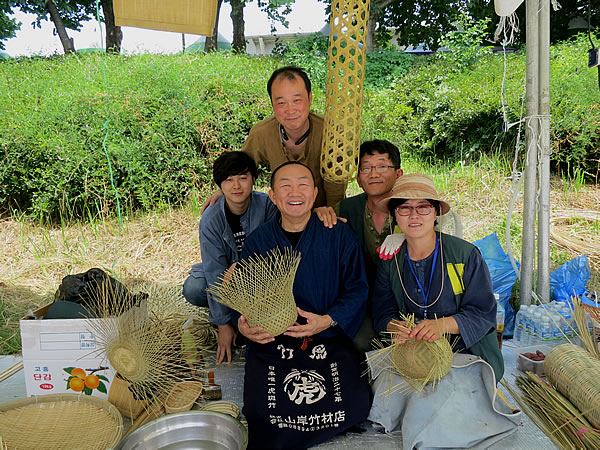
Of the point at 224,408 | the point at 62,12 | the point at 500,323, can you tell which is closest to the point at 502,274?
the point at 500,323

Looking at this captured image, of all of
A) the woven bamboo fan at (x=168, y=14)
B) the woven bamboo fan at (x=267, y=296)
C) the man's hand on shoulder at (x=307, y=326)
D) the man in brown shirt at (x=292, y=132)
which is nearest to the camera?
the woven bamboo fan at (x=267, y=296)

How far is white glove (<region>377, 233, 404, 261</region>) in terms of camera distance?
2.42 metres

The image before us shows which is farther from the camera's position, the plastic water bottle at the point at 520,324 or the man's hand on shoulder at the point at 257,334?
the plastic water bottle at the point at 520,324

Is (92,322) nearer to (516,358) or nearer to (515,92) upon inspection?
(516,358)

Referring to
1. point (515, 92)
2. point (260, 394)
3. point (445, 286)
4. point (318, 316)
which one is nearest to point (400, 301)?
point (445, 286)

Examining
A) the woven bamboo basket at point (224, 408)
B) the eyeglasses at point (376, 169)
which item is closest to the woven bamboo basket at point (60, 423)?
the woven bamboo basket at point (224, 408)

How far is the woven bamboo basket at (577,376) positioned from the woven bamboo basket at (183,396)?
72.5 inches

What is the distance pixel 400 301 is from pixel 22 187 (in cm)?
537

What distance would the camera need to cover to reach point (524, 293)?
331 centimetres

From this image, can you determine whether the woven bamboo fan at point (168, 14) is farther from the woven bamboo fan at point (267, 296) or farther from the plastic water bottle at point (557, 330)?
the plastic water bottle at point (557, 330)

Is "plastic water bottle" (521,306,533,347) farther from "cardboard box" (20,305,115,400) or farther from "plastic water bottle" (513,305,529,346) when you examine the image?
"cardboard box" (20,305,115,400)

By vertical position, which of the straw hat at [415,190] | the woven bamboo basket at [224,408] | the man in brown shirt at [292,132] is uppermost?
the man in brown shirt at [292,132]

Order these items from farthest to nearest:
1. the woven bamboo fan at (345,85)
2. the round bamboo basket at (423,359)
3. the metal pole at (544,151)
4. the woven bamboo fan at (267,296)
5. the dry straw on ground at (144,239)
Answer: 1. the dry straw on ground at (144,239)
2. the metal pole at (544,151)
3. the woven bamboo fan at (345,85)
4. the woven bamboo fan at (267,296)
5. the round bamboo basket at (423,359)

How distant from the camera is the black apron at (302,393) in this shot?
7.00ft
